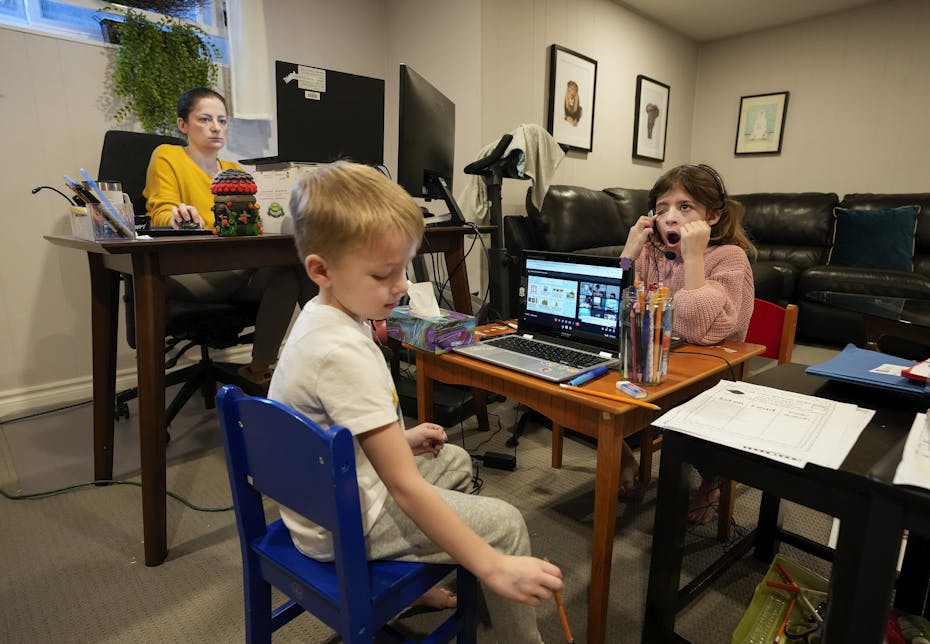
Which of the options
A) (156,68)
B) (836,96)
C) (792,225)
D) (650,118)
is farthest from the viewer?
(650,118)

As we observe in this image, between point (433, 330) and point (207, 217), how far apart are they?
1.35 metres

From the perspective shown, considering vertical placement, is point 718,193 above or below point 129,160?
below

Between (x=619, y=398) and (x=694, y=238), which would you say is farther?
(x=694, y=238)

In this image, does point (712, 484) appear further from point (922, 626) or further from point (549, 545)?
point (922, 626)

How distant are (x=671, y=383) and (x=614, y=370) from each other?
13 cm

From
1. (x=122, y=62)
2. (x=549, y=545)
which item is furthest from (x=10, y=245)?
(x=549, y=545)

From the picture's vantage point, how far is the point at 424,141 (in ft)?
5.82

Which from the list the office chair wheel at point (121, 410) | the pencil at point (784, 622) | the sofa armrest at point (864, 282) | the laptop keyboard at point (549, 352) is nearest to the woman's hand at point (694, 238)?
the laptop keyboard at point (549, 352)

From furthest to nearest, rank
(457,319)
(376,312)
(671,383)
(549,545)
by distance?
(549,545)
(457,319)
(671,383)
(376,312)

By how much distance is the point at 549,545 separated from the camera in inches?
55.3

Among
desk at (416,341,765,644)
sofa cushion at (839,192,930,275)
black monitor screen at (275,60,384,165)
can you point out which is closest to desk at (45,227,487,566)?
black monitor screen at (275,60,384,165)

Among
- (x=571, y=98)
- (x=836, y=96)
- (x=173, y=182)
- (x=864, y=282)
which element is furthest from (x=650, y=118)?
(x=173, y=182)

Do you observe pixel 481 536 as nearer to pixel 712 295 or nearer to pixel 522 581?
pixel 522 581

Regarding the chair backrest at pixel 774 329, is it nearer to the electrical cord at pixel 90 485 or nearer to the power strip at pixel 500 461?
the power strip at pixel 500 461
